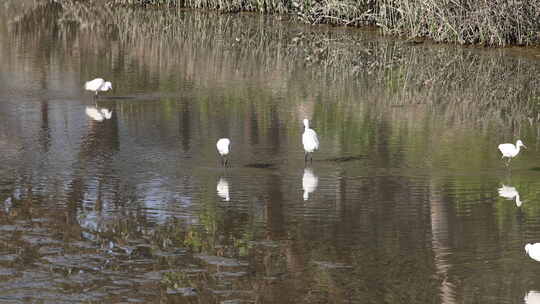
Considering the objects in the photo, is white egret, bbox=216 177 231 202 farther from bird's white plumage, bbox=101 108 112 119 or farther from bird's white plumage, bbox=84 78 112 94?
bird's white plumage, bbox=84 78 112 94

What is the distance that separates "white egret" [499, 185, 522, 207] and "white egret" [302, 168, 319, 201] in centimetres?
190

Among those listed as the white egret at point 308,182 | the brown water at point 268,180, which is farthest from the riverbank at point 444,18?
the white egret at point 308,182

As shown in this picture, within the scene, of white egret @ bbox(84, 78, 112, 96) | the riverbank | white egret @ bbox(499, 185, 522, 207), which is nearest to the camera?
white egret @ bbox(499, 185, 522, 207)

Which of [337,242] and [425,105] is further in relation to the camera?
[425,105]

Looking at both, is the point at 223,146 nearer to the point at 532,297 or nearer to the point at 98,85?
the point at 532,297

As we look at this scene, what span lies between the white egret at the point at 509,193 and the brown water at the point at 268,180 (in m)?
0.10

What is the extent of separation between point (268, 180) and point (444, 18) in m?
13.3

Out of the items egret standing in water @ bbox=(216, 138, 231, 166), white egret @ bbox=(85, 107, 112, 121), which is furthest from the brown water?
egret standing in water @ bbox=(216, 138, 231, 166)

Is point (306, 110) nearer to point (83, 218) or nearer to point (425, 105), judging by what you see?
point (425, 105)

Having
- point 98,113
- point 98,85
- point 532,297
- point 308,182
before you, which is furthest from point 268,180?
point 98,85

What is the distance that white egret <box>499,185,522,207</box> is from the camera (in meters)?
11.5

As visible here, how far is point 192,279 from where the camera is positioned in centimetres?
873

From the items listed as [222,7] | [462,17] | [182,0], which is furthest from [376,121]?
[182,0]

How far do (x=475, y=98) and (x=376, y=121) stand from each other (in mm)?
2999
